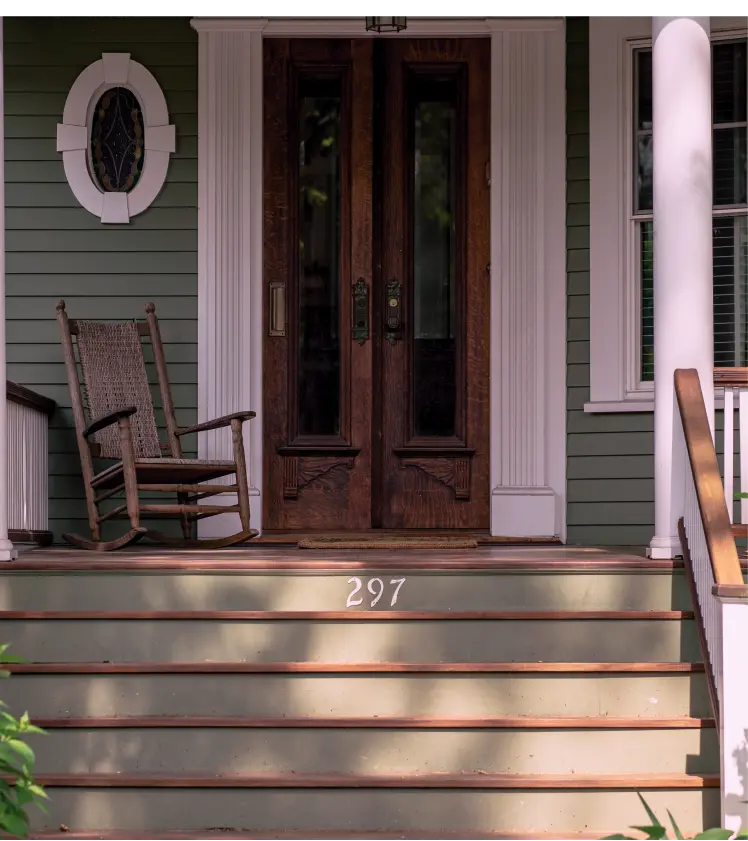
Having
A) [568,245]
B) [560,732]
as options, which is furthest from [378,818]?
[568,245]

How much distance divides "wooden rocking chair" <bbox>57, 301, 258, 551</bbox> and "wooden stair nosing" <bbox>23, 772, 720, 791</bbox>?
1.42 m

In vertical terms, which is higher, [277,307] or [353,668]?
[277,307]

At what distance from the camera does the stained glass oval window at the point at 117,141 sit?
17.4ft

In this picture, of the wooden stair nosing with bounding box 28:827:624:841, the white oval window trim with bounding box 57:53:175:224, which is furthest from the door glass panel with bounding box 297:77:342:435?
the wooden stair nosing with bounding box 28:827:624:841

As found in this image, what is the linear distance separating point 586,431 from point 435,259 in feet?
3.54

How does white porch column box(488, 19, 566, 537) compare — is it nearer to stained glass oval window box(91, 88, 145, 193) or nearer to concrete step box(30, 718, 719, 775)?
stained glass oval window box(91, 88, 145, 193)

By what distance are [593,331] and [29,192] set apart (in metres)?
2.65

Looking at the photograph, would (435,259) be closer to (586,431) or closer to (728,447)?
(586,431)

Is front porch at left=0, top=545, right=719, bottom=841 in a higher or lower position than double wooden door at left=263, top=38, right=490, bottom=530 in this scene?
lower

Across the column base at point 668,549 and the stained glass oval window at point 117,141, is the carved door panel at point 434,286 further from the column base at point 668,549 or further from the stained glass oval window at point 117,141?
the column base at point 668,549

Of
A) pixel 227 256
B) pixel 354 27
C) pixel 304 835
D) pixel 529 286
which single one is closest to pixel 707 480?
pixel 304 835

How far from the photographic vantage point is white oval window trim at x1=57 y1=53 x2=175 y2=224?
5262 millimetres

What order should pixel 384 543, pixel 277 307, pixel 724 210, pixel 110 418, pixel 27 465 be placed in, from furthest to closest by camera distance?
1. pixel 277 307
2. pixel 724 210
3. pixel 27 465
4. pixel 384 543
5. pixel 110 418

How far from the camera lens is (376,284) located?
212 inches
